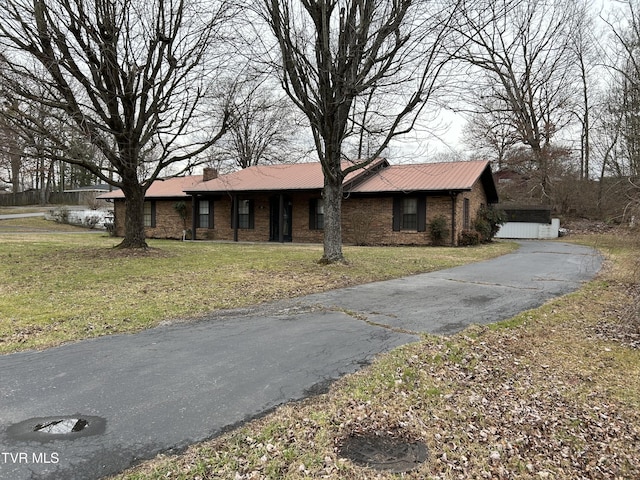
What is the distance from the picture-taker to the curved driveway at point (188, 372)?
269cm

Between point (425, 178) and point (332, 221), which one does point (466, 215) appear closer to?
point (425, 178)

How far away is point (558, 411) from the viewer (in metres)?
3.41

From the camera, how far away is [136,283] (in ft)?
27.5

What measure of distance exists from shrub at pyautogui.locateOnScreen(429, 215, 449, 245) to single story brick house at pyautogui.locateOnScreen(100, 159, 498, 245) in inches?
8.3

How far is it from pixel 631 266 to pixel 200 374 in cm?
645

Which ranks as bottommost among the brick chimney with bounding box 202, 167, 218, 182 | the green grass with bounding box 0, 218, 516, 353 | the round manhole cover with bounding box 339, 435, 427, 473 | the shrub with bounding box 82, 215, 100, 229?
the round manhole cover with bounding box 339, 435, 427, 473

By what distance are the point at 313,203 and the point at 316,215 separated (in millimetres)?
633

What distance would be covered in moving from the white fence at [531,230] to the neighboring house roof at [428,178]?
22.3ft

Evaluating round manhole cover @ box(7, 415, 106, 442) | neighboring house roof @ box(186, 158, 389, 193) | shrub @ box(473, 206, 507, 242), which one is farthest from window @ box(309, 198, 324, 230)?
round manhole cover @ box(7, 415, 106, 442)

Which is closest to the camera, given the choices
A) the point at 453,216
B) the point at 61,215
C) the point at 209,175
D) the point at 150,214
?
the point at 453,216

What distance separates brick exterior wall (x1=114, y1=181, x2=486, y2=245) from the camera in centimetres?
1905

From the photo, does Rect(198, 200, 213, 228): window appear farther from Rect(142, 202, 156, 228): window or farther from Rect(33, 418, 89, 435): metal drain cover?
Rect(33, 418, 89, 435): metal drain cover

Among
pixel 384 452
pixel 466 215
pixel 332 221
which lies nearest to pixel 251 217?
pixel 466 215

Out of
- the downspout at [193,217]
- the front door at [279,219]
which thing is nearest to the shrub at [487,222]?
the front door at [279,219]
